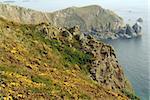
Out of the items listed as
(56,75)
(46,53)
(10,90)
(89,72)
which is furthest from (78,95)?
(89,72)

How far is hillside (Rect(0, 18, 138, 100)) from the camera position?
2933cm

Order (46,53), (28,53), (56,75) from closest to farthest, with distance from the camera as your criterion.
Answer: (56,75)
(28,53)
(46,53)

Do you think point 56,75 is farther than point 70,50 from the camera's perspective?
No

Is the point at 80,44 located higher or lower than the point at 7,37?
lower

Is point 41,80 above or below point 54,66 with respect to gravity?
above

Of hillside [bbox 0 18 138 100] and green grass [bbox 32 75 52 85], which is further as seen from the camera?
green grass [bbox 32 75 52 85]

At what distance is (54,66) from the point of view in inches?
1773

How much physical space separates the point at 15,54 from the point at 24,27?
18189 millimetres

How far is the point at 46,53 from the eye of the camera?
49062 millimetres

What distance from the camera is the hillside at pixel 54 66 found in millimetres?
29328

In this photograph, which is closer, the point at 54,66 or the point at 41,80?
the point at 41,80

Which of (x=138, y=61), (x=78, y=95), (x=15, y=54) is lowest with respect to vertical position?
(x=138, y=61)

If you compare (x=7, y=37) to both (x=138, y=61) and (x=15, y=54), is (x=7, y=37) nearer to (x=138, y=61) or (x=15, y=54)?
(x=15, y=54)

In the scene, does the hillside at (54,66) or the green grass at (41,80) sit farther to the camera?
the green grass at (41,80)
